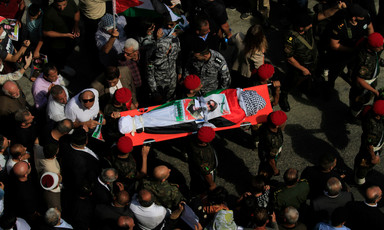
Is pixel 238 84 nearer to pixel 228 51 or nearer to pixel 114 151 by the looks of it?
pixel 228 51

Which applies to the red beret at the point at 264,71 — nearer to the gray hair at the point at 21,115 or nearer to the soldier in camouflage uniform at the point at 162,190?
the soldier in camouflage uniform at the point at 162,190

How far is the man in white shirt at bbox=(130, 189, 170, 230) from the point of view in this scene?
17.5 feet

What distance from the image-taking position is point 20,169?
563 cm

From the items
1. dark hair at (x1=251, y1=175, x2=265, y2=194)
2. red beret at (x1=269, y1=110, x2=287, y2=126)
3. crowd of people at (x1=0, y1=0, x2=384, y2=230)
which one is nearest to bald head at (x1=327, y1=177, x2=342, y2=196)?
crowd of people at (x1=0, y1=0, x2=384, y2=230)

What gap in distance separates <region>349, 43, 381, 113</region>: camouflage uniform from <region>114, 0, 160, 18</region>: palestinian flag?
12.2ft

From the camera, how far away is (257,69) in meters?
7.06

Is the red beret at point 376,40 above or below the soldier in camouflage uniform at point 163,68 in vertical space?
above

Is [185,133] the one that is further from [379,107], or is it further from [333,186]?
[379,107]

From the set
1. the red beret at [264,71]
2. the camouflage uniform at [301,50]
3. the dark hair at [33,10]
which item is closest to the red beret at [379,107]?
the red beret at [264,71]

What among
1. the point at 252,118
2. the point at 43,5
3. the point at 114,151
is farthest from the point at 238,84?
the point at 43,5

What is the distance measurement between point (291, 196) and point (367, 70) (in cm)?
294

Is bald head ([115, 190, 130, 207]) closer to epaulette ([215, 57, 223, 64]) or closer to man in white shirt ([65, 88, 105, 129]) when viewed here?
man in white shirt ([65, 88, 105, 129])

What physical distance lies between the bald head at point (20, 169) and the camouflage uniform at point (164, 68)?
8.50ft

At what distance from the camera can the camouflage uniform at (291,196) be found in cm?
559
